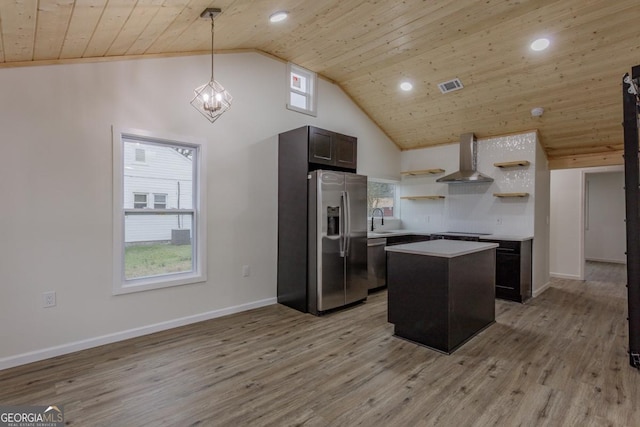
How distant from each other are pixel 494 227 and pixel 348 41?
3.80 meters

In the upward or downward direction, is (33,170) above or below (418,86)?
below

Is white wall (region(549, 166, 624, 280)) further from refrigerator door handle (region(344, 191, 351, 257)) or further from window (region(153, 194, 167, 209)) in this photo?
window (region(153, 194, 167, 209))

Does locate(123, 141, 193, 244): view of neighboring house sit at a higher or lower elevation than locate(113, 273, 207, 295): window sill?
higher

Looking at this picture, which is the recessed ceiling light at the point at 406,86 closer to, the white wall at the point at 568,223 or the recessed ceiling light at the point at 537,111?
the recessed ceiling light at the point at 537,111

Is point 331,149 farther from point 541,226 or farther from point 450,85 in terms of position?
point 541,226

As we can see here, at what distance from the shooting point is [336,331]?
140 inches

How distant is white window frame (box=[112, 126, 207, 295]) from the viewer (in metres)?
3.21

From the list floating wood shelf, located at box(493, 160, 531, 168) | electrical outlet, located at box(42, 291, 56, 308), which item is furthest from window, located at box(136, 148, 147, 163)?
floating wood shelf, located at box(493, 160, 531, 168)

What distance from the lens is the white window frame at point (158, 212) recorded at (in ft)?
10.5

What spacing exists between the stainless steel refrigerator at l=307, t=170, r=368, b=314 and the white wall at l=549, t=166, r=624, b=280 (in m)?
4.56

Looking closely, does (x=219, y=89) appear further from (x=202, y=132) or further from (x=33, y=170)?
(x=33, y=170)

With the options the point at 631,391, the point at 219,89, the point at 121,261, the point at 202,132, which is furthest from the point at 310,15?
the point at 631,391

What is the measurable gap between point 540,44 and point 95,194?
497 centimetres

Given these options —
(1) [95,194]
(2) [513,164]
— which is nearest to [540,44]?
(2) [513,164]
